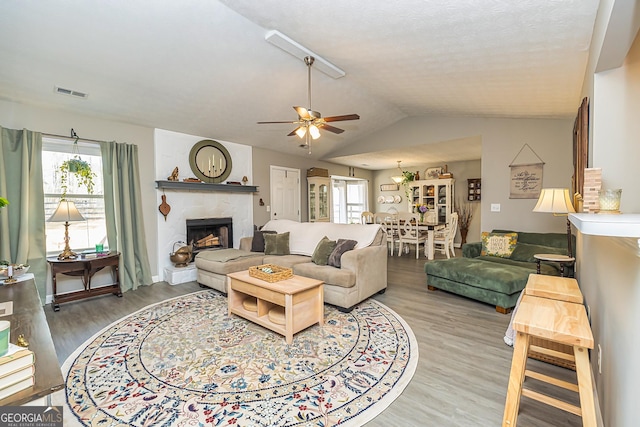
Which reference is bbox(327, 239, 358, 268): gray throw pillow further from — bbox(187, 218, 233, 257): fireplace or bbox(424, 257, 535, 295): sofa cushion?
bbox(187, 218, 233, 257): fireplace

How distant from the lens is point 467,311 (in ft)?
10.7

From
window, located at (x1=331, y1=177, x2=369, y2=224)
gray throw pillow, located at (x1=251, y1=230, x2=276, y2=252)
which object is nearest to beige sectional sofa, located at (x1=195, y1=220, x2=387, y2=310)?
gray throw pillow, located at (x1=251, y1=230, x2=276, y2=252)

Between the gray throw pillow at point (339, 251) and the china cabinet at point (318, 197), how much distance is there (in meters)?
3.35

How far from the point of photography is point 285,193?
6.54 m

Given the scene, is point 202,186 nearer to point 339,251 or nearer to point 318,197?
point 339,251

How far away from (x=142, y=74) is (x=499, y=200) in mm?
5241

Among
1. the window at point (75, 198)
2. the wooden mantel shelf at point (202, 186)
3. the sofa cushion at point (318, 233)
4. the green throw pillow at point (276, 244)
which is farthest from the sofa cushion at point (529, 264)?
the window at point (75, 198)

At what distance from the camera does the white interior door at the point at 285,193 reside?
6.32 metres

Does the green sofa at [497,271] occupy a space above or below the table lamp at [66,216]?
below

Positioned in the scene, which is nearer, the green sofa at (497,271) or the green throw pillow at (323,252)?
the green sofa at (497,271)

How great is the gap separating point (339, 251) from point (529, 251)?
8.54ft

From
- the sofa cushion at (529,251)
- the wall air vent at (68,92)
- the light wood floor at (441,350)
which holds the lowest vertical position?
the light wood floor at (441,350)

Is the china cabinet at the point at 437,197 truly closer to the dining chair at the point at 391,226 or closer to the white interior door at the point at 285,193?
the dining chair at the point at 391,226

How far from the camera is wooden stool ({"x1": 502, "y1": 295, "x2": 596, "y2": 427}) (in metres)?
1.29
